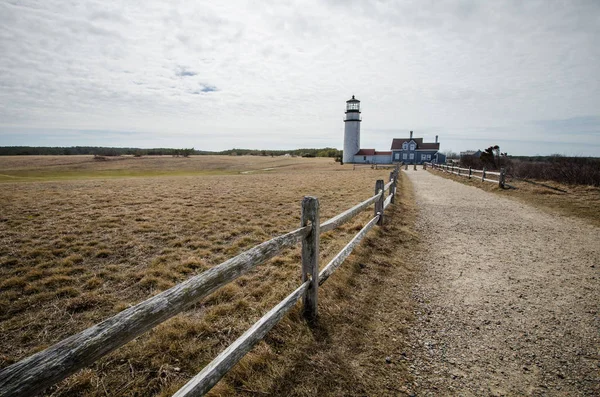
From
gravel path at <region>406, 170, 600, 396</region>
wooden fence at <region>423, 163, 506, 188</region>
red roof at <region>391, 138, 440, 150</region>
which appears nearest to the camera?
gravel path at <region>406, 170, 600, 396</region>

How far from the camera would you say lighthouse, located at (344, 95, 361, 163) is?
2466 inches

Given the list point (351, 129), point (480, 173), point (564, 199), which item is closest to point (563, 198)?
point (564, 199)

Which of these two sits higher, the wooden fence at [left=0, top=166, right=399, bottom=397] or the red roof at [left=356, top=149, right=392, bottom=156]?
the red roof at [left=356, top=149, right=392, bottom=156]

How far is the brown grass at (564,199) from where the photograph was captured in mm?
10837

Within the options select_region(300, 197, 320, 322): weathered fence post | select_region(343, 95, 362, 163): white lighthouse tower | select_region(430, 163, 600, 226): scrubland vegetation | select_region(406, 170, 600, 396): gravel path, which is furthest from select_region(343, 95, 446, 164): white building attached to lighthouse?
select_region(300, 197, 320, 322): weathered fence post

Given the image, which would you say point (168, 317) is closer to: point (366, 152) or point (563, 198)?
point (563, 198)

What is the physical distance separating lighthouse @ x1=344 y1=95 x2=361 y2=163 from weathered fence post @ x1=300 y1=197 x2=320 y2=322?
63.0 m

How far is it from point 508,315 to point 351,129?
63374 mm

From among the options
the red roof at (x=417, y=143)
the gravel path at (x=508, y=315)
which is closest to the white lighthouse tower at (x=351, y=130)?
the red roof at (x=417, y=143)

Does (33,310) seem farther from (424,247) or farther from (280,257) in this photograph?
(424,247)

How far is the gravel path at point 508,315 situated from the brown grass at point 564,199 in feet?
11.3

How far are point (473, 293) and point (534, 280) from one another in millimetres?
1476

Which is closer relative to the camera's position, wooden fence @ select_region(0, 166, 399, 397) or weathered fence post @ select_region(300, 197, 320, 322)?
wooden fence @ select_region(0, 166, 399, 397)

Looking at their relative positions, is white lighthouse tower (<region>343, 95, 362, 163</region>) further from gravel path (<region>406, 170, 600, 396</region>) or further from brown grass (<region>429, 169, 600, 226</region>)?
gravel path (<region>406, 170, 600, 396</region>)
